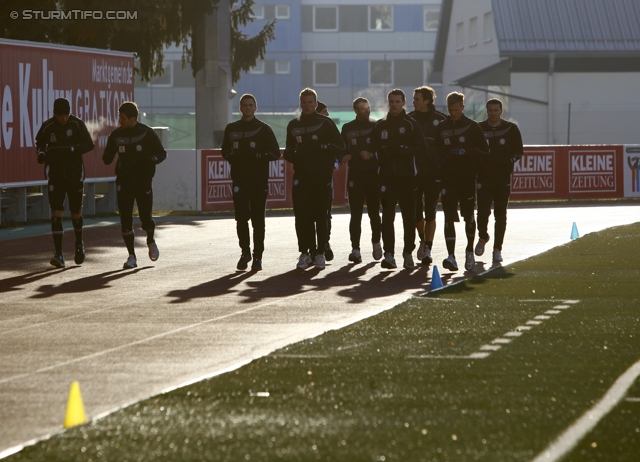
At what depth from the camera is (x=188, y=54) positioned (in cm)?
3350

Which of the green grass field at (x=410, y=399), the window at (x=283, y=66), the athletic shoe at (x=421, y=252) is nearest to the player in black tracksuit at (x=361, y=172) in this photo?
the athletic shoe at (x=421, y=252)

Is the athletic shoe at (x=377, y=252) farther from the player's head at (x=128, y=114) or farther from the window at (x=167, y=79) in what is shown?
the window at (x=167, y=79)

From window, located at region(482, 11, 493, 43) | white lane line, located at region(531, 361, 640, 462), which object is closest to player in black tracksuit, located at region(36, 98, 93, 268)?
white lane line, located at region(531, 361, 640, 462)

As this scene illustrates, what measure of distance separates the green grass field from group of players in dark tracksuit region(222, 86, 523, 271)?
3.75m

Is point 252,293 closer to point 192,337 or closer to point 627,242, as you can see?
point 192,337

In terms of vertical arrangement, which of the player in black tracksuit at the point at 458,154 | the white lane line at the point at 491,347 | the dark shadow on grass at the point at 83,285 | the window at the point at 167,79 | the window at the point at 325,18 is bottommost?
the dark shadow on grass at the point at 83,285

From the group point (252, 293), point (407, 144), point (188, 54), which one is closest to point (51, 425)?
point (252, 293)

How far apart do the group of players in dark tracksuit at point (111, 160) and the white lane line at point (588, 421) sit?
807 centimetres

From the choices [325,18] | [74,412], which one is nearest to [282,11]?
[325,18]

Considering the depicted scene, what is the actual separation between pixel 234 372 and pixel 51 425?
1507 mm

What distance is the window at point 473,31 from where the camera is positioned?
54.0m

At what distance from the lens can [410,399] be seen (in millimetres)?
6465

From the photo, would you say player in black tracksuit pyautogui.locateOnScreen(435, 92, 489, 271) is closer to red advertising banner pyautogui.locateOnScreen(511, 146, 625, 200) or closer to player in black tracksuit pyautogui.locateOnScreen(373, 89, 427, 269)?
player in black tracksuit pyautogui.locateOnScreen(373, 89, 427, 269)

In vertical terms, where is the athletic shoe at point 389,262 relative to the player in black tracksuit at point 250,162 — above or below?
below
